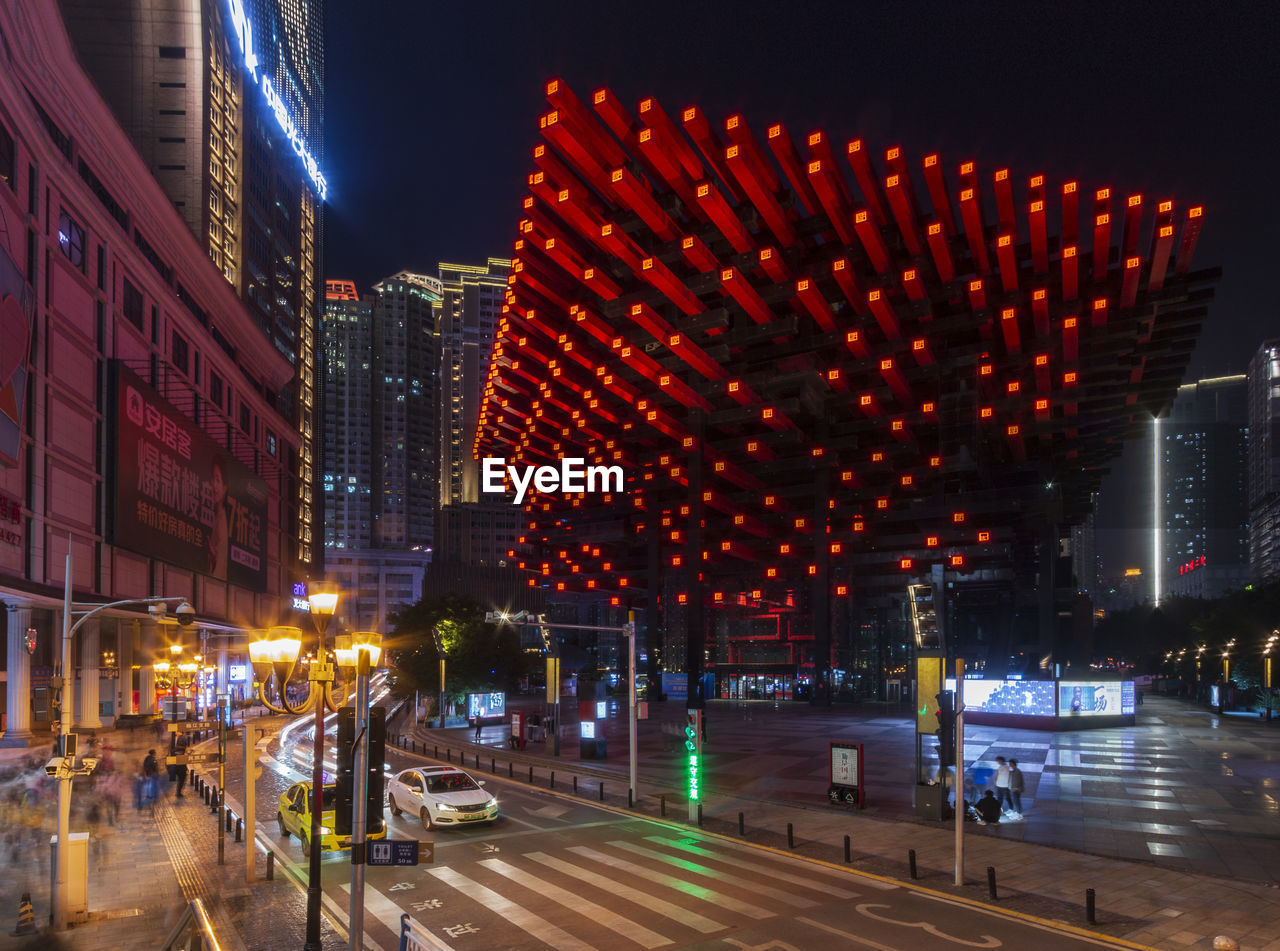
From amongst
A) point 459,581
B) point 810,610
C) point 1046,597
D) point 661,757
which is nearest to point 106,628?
point 661,757

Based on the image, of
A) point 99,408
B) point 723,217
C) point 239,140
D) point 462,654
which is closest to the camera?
point 99,408

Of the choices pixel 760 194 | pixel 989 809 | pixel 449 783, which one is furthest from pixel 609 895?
pixel 760 194

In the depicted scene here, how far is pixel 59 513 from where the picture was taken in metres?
44.5

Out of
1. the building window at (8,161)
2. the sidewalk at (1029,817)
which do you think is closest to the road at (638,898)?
the sidewalk at (1029,817)

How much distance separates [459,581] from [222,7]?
111 meters

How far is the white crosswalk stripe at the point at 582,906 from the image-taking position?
1584 cm

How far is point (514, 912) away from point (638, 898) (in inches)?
95.6

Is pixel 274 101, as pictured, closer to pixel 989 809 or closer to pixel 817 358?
pixel 817 358

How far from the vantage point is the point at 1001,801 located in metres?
26.0

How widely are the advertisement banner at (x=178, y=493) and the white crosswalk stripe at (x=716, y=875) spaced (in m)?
38.6

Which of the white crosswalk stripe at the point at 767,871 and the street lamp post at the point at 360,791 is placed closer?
the street lamp post at the point at 360,791

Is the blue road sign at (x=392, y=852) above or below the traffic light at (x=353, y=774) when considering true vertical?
below

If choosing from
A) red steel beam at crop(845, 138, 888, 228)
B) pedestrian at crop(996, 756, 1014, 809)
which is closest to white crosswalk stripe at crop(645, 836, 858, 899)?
pedestrian at crop(996, 756, 1014, 809)

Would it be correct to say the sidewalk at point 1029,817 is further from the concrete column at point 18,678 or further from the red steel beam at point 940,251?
the red steel beam at point 940,251
